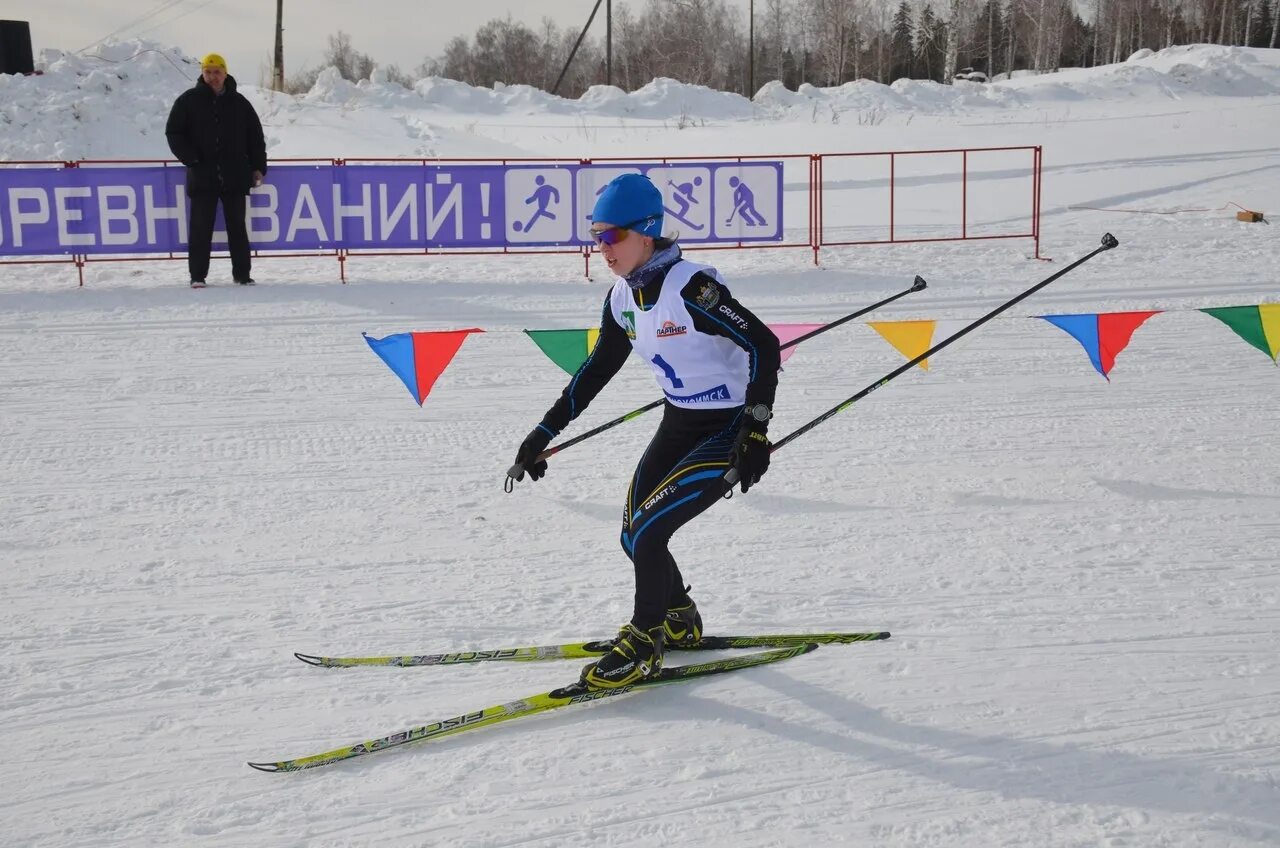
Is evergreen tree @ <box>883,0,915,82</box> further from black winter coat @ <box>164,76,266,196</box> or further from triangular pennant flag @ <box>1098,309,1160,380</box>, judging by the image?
triangular pennant flag @ <box>1098,309,1160,380</box>

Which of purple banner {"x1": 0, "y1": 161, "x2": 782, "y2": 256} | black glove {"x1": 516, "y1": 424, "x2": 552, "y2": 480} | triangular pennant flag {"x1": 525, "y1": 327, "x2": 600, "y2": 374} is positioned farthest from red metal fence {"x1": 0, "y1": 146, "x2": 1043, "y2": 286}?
black glove {"x1": 516, "y1": 424, "x2": 552, "y2": 480}

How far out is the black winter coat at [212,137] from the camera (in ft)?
37.7

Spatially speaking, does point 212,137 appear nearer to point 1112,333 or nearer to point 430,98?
point 1112,333

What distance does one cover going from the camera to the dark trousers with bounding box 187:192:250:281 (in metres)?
11.8

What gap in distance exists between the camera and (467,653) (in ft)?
14.2

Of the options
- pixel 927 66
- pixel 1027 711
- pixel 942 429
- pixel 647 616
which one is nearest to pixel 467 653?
pixel 647 616

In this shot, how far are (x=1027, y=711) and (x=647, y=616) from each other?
128cm

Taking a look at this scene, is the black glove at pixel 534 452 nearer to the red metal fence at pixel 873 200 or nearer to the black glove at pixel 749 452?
the black glove at pixel 749 452

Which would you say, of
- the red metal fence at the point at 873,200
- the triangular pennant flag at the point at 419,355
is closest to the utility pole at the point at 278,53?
the red metal fence at the point at 873,200

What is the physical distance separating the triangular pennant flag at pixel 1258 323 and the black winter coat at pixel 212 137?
890 cm

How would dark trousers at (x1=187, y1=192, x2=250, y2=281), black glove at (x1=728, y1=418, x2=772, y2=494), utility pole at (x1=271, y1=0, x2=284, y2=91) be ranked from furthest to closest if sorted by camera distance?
utility pole at (x1=271, y1=0, x2=284, y2=91), dark trousers at (x1=187, y1=192, x2=250, y2=281), black glove at (x1=728, y1=418, x2=772, y2=494)

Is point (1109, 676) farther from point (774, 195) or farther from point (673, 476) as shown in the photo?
point (774, 195)

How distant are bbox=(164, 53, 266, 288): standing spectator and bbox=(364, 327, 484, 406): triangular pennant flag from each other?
6389mm

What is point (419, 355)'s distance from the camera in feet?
20.6
